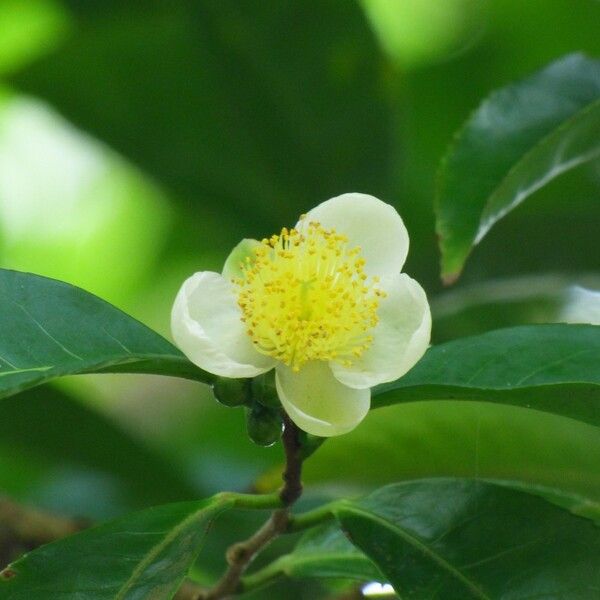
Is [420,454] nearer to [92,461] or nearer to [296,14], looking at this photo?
[92,461]

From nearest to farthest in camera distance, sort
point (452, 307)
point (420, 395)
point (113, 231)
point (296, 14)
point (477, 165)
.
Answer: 1. point (420, 395)
2. point (477, 165)
3. point (452, 307)
4. point (296, 14)
5. point (113, 231)

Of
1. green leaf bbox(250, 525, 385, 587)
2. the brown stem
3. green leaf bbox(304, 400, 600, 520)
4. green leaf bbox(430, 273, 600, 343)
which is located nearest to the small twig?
the brown stem

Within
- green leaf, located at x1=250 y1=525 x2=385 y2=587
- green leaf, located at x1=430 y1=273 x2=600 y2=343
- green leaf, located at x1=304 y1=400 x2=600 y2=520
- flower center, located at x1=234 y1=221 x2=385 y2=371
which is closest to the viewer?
flower center, located at x1=234 y1=221 x2=385 y2=371

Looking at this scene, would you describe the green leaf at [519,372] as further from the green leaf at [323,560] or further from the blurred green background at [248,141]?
the blurred green background at [248,141]

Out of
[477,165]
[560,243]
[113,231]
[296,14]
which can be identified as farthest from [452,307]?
[113,231]

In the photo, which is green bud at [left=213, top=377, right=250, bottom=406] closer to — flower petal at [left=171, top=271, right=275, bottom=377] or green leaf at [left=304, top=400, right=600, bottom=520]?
flower petal at [left=171, top=271, right=275, bottom=377]

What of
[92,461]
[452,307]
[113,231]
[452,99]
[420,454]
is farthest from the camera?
[113,231]
